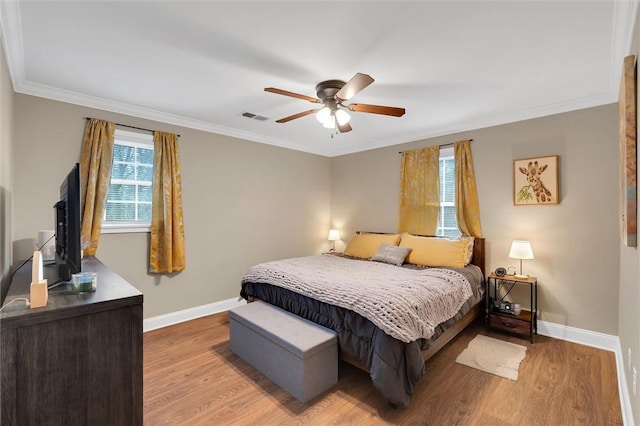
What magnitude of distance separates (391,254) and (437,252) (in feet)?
1.84

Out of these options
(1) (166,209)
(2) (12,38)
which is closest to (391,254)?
(1) (166,209)

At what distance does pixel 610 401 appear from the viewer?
2.12m

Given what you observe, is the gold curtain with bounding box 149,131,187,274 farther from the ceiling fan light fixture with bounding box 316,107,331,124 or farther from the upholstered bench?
the ceiling fan light fixture with bounding box 316,107,331,124

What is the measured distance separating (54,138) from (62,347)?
2627 millimetres

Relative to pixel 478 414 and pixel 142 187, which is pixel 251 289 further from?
pixel 478 414

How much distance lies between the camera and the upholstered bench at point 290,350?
→ 7.03ft

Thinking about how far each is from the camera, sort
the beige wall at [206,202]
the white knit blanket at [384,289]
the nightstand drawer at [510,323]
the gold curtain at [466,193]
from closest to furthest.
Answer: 1. the white knit blanket at [384,289]
2. the beige wall at [206,202]
3. the nightstand drawer at [510,323]
4. the gold curtain at [466,193]

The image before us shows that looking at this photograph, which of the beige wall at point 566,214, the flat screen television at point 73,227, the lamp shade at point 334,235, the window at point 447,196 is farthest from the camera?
the lamp shade at point 334,235

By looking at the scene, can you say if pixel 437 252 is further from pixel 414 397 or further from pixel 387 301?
pixel 414 397

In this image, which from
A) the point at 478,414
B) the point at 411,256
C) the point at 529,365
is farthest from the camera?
the point at 411,256

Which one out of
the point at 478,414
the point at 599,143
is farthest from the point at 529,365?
the point at 599,143

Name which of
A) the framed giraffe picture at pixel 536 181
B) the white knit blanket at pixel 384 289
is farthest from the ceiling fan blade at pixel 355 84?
the framed giraffe picture at pixel 536 181

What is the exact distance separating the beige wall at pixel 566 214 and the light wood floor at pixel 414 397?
544 millimetres

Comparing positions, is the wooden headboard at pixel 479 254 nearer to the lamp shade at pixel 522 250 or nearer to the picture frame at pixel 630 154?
the lamp shade at pixel 522 250
